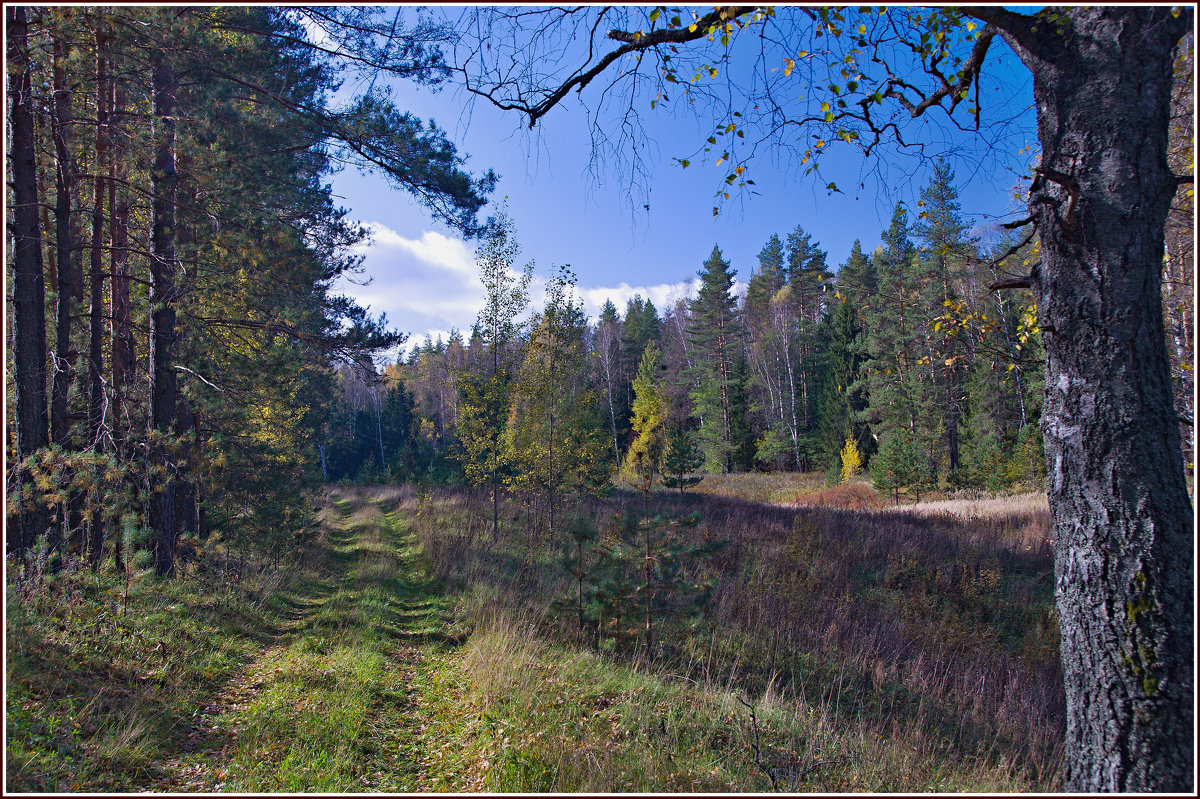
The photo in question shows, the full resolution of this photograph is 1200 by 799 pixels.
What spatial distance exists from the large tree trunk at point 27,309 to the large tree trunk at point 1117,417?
27.4ft

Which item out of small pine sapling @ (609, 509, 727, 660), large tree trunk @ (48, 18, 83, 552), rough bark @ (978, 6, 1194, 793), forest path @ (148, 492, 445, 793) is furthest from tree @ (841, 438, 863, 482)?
large tree trunk @ (48, 18, 83, 552)

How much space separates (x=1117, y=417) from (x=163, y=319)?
10.1 m

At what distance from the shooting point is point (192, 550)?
321 inches

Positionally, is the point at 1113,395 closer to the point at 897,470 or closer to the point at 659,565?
the point at 659,565

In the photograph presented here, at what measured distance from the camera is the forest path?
3.63 m

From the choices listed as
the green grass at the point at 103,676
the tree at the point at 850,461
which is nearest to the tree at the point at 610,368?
the tree at the point at 850,461

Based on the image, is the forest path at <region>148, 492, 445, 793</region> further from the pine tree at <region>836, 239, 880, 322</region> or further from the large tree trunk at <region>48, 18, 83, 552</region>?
the pine tree at <region>836, 239, 880, 322</region>

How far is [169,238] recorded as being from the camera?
7.56 m

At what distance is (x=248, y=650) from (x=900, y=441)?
73.6 feet

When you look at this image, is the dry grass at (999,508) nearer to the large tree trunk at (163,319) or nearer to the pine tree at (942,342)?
the pine tree at (942,342)

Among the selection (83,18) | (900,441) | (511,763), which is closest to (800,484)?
(900,441)

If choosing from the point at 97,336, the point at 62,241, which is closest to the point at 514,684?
the point at 62,241

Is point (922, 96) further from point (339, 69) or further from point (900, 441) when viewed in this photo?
point (900, 441)

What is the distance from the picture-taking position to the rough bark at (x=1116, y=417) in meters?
2.05
